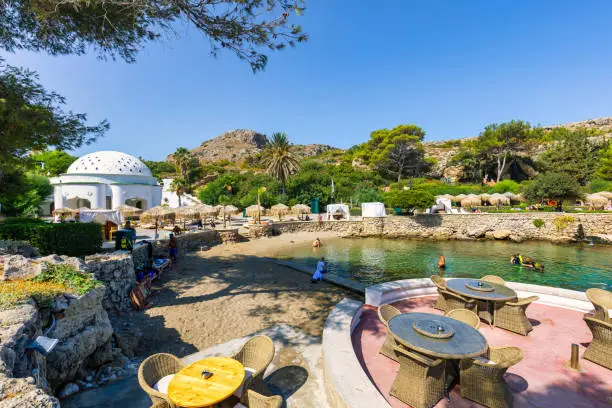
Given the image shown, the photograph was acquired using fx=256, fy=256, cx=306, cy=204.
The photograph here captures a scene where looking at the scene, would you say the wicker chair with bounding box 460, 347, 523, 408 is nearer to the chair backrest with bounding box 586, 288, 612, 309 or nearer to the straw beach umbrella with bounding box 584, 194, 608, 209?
the chair backrest with bounding box 586, 288, 612, 309

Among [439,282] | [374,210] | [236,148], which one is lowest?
[439,282]

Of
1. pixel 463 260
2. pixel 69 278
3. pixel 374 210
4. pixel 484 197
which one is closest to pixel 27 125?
pixel 69 278

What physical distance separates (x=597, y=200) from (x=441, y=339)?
34343mm

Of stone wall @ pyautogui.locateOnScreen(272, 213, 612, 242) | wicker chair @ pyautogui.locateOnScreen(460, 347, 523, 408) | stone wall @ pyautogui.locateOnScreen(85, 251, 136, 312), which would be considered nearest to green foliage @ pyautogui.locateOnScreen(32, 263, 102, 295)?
stone wall @ pyautogui.locateOnScreen(85, 251, 136, 312)

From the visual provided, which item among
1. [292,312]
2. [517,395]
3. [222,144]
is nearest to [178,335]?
[292,312]

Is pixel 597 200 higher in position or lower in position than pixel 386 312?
higher

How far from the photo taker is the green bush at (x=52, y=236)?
8.83 meters

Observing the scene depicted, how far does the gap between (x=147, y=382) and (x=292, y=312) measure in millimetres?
4200

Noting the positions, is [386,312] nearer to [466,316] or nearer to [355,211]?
[466,316]

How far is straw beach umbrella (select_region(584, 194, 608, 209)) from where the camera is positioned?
2494cm

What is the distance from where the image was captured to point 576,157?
37.0 metres

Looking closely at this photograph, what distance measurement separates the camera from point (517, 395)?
3578 millimetres

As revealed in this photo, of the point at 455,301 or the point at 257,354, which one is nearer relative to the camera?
the point at 257,354

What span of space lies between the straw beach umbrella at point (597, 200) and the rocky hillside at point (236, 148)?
68.2 m
